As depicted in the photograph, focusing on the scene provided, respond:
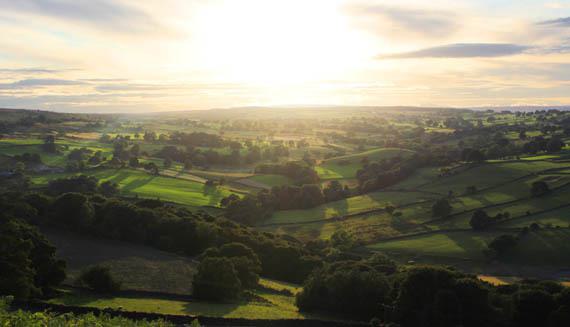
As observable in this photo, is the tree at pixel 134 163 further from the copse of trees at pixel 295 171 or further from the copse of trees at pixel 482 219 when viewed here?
the copse of trees at pixel 482 219

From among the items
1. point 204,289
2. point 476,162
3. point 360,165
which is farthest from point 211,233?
point 360,165

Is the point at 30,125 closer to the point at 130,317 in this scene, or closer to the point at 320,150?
the point at 320,150

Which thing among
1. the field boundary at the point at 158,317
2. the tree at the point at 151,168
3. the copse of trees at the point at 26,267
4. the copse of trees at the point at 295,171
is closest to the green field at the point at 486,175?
the copse of trees at the point at 295,171

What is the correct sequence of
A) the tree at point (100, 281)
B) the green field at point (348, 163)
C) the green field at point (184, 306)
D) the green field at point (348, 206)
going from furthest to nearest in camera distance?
the green field at point (348, 163)
the green field at point (348, 206)
the tree at point (100, 281)
the green field at point (184, 306)

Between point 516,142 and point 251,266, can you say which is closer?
point 251,266

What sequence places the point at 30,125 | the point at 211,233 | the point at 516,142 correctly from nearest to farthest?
the point at 211,233 → the point at 516,142 → the point at 30,125

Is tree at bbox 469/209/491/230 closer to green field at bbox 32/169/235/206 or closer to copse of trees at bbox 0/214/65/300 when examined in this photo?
green field at bbox 32/169/235/206
